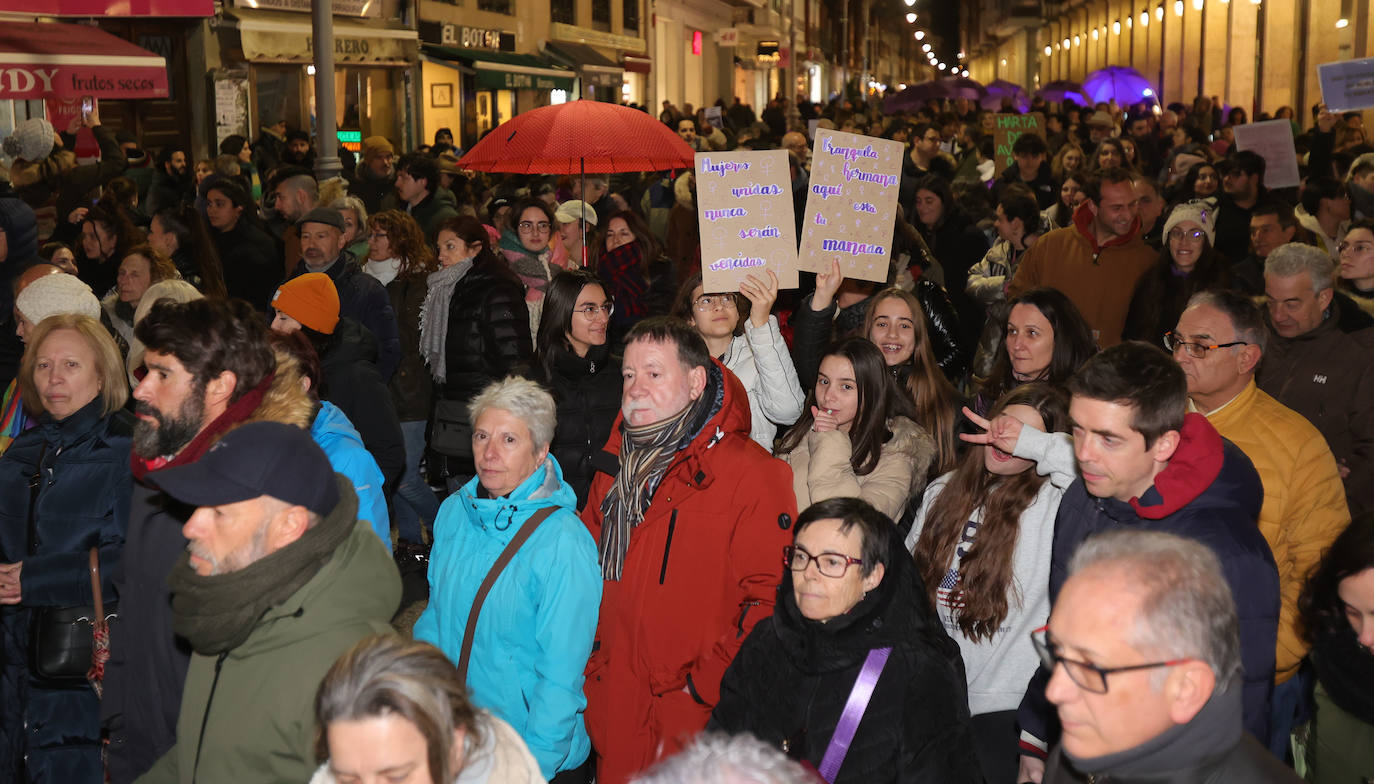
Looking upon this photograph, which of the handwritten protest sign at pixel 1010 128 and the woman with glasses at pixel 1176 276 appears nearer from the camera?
the woman with glasses at pixel 1176 276

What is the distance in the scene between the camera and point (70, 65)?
9.41 m

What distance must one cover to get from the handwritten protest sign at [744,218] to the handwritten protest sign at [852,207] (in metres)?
0.15

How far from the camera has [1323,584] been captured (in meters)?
3.39

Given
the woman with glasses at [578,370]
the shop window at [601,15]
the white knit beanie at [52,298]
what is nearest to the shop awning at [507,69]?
the shop window at [601,15]

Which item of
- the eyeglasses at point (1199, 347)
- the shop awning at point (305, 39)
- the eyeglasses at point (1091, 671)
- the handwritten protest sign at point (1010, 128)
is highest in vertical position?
the shop awning at point (305, 39)

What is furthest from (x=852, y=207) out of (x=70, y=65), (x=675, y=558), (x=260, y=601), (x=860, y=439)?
(x=70, y=65)

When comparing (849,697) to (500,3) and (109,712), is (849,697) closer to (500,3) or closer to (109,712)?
(109,712)

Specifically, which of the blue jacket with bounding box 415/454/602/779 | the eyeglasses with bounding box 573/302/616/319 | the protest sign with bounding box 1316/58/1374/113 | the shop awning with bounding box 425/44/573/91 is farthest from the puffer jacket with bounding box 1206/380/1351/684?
the shop awning with bounding box 425/44/573/91

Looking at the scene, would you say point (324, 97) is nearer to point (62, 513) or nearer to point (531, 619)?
point (62, 513)

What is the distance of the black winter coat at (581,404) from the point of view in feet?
18.7

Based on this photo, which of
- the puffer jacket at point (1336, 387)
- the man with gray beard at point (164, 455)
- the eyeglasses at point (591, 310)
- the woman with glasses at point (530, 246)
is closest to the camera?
the man with gray beard at point (164, 455)

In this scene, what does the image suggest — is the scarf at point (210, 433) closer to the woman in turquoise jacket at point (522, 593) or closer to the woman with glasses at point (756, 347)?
the woman in turquoise jacket at point (522, 593)

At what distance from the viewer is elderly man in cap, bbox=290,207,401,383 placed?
758 centimetres

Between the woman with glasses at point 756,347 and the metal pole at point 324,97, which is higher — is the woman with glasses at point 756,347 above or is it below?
below
